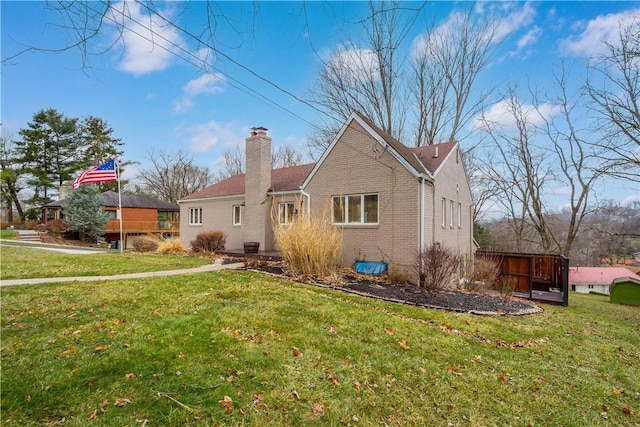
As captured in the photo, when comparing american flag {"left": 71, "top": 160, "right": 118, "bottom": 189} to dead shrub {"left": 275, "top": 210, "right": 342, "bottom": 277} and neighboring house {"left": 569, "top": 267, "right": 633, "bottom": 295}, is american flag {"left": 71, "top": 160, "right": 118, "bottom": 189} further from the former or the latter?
neighboring house {"left": 569, "top": 267, "right": 633, "bottom": 295}

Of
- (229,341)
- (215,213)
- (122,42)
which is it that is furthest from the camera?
(215,213)

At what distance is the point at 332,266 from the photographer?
393 inches

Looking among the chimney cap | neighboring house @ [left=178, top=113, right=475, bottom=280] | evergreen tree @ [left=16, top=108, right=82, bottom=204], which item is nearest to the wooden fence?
neighboring house @ [left=178, top=113, right=475, bottom=280]

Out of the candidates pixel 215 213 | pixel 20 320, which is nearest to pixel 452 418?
pixel 20 320

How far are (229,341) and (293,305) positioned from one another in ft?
6.66

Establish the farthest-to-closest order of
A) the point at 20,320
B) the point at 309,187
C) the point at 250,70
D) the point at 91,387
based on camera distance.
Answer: the point at 309,187, the point at 250,70, the point at 20,320, the point at 91,387

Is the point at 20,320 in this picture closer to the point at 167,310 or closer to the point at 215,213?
the point at 167,310

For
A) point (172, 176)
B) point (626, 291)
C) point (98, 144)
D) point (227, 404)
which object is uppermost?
point (98, 144)

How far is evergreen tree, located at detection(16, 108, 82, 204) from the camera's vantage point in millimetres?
33781

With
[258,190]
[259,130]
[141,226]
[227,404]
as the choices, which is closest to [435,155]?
[258,190]

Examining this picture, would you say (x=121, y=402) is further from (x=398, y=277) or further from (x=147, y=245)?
(x=147, y=245)

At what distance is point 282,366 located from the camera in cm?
373

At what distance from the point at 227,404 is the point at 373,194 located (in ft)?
32.3

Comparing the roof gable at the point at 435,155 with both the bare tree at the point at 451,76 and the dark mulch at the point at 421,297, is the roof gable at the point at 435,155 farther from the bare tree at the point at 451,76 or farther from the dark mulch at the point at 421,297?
the bare tree at the point at 451,76
